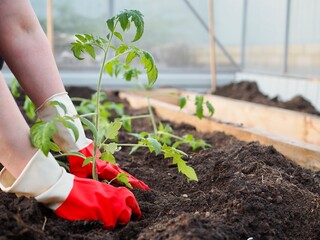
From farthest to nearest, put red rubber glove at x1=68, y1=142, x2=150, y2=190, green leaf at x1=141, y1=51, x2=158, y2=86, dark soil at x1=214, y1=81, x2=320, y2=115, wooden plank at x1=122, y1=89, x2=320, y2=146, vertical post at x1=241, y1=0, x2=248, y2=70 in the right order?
vertical post at x1=241, y1=0, x2=248, y2=70, dark soil at x1=214, y1=81, x2=320, y2=115, wooden plank at x1=122, y1=89, x2=320, y2=146, red rubber glove at x1=68, y1=142, x2=150, y2=190, green leaf at x1=141, y1=51, x2=158, y2=86

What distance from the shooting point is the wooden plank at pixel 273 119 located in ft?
8.56

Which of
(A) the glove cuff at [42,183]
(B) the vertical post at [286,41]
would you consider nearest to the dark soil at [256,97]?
(B) the vertical post at [286,41]

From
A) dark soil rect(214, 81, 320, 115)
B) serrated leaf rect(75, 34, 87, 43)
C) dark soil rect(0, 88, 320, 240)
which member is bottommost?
dark soil rect(214, 81, 320, 115)

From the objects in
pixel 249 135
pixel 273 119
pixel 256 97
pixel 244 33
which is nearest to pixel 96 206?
pixel 249 135

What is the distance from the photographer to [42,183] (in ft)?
4.18

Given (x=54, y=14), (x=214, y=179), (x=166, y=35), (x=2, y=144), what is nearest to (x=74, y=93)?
(x=54, y=14)

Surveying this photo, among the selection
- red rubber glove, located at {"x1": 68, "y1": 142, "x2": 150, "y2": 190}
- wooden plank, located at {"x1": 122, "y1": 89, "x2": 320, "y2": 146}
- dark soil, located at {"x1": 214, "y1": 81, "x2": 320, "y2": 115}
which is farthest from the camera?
dark soil, located at {"x1": 214, "y1": 81, "x2": 320, "y2": 115}

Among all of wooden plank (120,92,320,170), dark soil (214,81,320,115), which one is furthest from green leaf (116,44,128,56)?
dark soil (214,81,320,115)

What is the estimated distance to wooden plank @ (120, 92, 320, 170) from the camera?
6.42ft

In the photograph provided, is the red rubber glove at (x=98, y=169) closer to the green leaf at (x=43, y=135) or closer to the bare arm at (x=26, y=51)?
the bare arm at (x=26, y=51)

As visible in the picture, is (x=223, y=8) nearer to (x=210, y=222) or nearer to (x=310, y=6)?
(x=310, y=6)

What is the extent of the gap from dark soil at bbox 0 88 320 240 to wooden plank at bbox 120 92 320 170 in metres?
0.17

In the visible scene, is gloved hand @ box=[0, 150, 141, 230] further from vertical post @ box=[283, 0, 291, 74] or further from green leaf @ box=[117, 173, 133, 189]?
vertical post @ box=[283, 0, 291, 74]

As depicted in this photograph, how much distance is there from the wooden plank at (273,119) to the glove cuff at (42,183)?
47.8 inches
